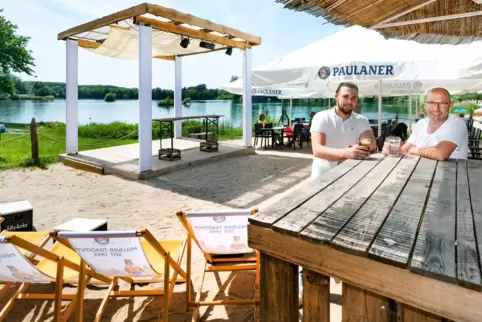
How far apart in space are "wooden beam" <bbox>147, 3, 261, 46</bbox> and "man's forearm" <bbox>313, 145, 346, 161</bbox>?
4.78 meters

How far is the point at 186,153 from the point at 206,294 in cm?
652

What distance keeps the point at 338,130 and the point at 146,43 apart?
5031 millimetres

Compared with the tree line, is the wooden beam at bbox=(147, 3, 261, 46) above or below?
below

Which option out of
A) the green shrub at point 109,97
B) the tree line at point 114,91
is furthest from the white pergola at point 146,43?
the green shrub at point 109,97

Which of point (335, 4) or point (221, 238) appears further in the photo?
point (335, 4)

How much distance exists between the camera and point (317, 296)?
52.2 inches

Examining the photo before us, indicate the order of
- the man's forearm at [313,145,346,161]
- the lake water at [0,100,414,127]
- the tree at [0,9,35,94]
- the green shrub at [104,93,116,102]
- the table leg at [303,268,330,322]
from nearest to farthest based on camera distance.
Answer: the table leg at [303,268,330,322]
the man's forearm at [313,145,346,161]
the lake water at [0,100,414,127]
the tree at [0,9,35,94]
the green shrub at [104,93,116,102]

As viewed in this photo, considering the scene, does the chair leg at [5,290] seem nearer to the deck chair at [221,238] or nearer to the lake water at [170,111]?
the deck chair at [221,238]

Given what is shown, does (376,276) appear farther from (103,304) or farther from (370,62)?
(370,62)

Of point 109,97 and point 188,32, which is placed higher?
point 109,97

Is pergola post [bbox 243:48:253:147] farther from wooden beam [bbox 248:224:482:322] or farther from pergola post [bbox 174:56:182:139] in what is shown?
wooden beam [bbox 248:224:482:322]

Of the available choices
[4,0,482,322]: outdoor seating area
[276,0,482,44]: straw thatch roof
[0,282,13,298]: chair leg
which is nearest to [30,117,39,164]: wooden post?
[4,0,482,322]: outdoor seating area

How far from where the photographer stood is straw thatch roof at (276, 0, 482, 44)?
2.71 meters

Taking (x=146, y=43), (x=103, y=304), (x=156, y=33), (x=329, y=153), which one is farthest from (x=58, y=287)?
(x=156, y=33)
